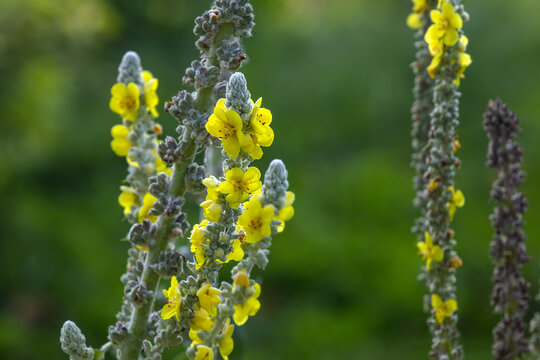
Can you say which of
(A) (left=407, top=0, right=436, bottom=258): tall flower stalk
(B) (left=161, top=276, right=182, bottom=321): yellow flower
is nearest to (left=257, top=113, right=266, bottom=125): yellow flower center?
(B) (left=161, top=276, right=182, bottom=321): yellow flower

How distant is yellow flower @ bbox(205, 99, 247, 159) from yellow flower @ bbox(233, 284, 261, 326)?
0.23 meters

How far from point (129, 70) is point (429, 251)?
1.79 ft

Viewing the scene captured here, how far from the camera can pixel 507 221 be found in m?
1.05

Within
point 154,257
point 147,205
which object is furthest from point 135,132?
point 154,257

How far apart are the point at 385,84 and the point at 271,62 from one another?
1113 millimetres

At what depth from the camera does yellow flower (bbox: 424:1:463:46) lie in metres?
0.93

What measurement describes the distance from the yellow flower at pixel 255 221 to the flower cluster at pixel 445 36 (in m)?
0.36

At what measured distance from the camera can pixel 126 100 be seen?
3.25 ft

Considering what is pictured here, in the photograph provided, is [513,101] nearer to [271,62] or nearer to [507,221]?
[271,62]

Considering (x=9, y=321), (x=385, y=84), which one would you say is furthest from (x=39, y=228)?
(x=385, y=84)

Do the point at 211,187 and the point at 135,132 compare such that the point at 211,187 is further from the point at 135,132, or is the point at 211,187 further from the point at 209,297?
the point at 135,132

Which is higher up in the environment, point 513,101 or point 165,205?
point 513,101

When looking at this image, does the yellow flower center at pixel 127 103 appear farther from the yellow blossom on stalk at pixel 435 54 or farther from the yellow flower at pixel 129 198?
the yellow blossom on stalk at pixel 435 54

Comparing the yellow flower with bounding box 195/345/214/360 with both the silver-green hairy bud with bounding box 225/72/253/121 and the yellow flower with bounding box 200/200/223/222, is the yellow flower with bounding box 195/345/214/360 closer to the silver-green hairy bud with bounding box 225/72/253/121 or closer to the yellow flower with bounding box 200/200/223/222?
the yellow flower with bounding box 200/200/223/222
